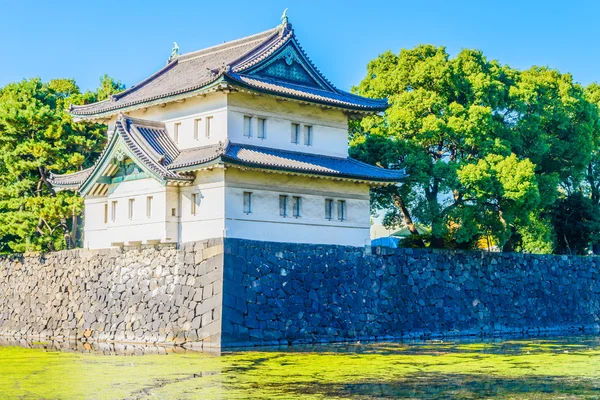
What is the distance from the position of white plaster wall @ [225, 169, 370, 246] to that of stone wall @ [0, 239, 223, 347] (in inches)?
65.2

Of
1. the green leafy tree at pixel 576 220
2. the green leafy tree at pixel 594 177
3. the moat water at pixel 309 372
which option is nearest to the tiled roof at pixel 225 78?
the moat water at pixel 309 372

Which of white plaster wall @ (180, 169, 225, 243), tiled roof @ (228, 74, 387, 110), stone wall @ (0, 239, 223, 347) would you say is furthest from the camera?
tiled roof @ (228, 74, 387, 110)

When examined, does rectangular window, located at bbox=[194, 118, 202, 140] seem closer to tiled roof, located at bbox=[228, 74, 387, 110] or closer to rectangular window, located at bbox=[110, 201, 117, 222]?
tiled roof, located at bbox=[228, 74, 387, 110]

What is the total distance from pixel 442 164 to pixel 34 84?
1649 cm

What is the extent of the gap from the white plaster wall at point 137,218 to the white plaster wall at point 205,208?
14.1 inches

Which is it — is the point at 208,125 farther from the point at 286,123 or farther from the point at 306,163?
the point at 306,163

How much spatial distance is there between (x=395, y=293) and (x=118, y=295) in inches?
333

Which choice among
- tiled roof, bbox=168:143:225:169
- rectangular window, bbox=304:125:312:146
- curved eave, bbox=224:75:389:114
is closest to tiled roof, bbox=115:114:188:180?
tiled roof, bbox=168:143:225:169

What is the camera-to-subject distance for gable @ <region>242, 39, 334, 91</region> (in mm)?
28250

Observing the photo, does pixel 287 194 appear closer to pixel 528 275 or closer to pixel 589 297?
pixel 528 275

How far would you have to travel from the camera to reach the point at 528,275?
1314 inches

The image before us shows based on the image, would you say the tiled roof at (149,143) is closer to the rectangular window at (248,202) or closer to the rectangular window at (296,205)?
the rectangular window at (248,202)

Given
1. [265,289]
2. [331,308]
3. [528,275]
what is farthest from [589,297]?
[265,289]

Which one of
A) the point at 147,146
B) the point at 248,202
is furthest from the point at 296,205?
the point at 147,146
